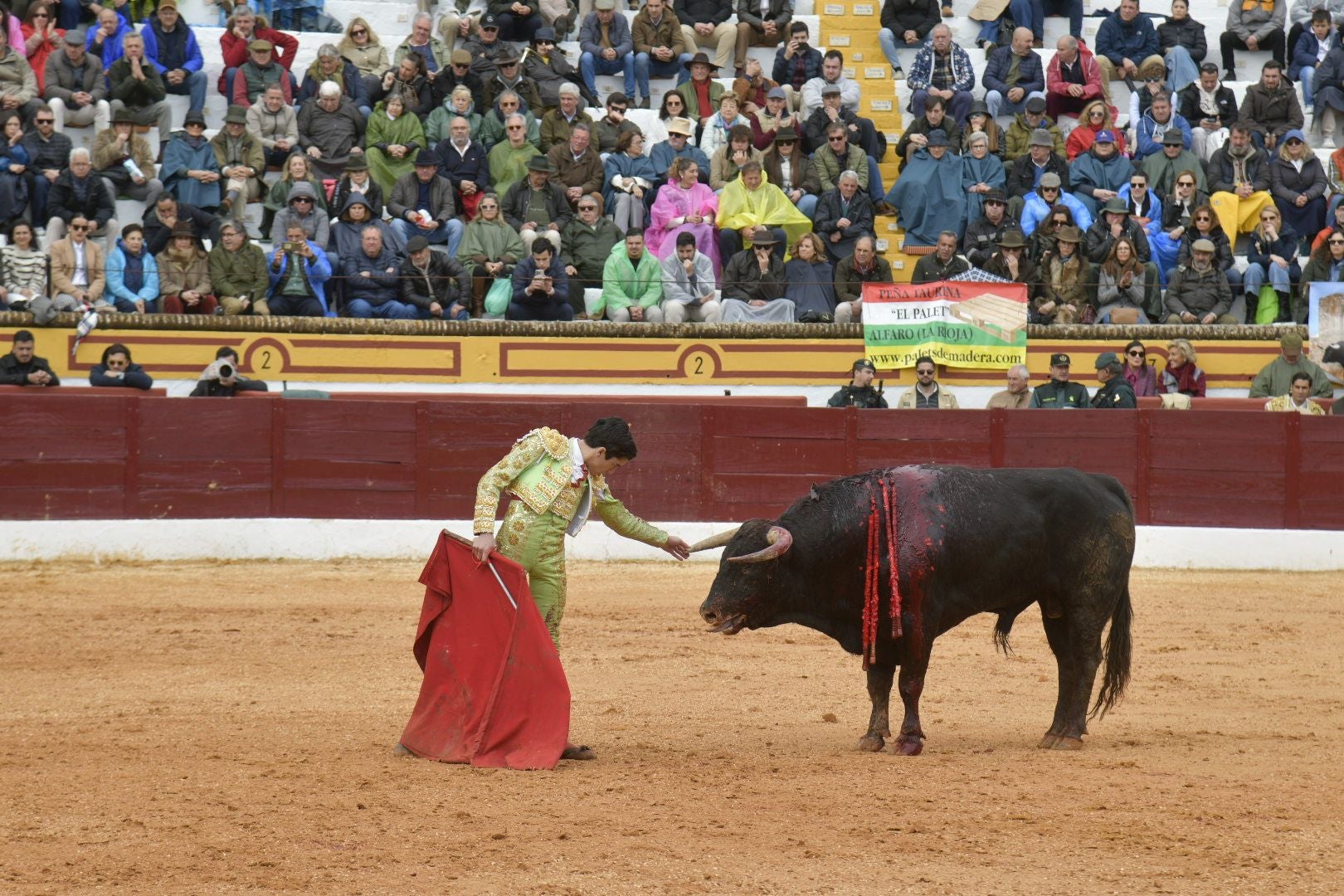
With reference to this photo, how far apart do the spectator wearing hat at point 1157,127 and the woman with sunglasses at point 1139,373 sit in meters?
2.77

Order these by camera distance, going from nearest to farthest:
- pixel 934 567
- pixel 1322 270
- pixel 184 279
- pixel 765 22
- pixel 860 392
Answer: pixel 934 567 < pixel 860 392 < pixel 184 279 < pixel 1322 270 < pixel 765 22

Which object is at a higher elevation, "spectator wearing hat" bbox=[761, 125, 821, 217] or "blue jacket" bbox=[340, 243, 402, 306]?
"spectator wearing hat" bbox=[761, 125, 821, 217]

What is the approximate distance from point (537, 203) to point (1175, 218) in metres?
5.65

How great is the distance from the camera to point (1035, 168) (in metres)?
15.5

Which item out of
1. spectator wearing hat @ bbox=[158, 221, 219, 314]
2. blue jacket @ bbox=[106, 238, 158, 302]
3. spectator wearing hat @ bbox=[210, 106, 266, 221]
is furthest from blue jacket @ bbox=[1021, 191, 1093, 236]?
blue jacket @ bbox=[106, 238, 158, 302]

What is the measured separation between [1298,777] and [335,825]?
140 inches

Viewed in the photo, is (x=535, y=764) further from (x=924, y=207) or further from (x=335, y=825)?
(x=924, y=207)

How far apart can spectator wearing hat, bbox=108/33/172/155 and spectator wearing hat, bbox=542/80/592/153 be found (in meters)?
3.29

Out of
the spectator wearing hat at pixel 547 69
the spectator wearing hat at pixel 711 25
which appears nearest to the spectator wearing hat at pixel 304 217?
the spectator wearing hat at pixel 547 69

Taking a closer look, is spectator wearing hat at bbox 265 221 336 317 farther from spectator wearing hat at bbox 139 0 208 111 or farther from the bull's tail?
the bull's tail

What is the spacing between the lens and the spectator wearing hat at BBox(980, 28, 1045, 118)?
16469mm

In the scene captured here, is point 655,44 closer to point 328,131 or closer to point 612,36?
point 612,36

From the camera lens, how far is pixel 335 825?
5.57m

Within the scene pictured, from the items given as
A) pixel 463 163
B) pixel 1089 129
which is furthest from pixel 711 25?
pixel 1089 129
